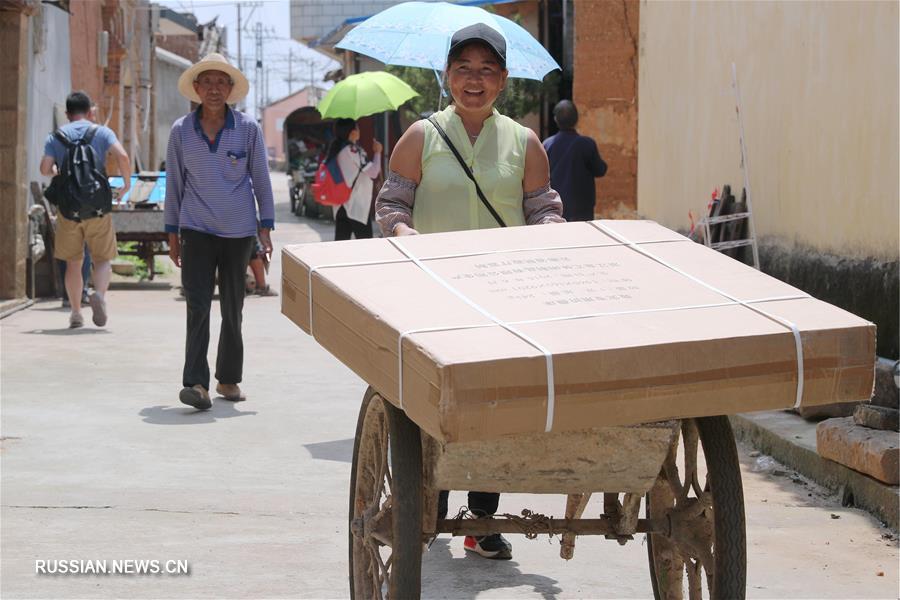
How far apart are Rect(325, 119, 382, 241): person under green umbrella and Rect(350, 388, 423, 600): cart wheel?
655 centimetres

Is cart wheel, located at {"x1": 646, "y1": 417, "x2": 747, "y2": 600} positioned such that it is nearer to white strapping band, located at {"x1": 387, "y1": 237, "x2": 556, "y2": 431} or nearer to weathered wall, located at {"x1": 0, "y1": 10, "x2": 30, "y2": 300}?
white strapping band, located at {"x1": 387, "y1": 237, "x2": 556, "y2": 431}

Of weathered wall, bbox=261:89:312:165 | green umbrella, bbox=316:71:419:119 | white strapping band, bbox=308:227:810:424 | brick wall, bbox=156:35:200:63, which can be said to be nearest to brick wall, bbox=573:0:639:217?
green umbrella, bbox=316:71:419:119

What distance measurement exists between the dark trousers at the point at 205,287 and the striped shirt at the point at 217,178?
0.09 m

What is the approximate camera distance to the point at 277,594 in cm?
452

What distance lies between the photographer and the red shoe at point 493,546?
16.4ft

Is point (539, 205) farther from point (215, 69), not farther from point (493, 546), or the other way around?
point (215, 69)

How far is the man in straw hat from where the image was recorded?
7.71m

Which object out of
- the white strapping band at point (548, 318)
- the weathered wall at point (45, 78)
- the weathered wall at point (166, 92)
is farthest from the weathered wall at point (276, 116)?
the white strapping band at point (548, 318)

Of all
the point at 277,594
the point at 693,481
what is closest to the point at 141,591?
the point at 277,594

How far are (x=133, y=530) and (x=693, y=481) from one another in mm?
2336

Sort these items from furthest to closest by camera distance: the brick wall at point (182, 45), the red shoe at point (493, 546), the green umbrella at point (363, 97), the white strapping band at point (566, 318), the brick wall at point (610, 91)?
the brick wall at point (182, 45) → the brick wall at point (610, 91) → the green umbrella at point (363, 97) → the red shoe at point (493, 546) → the white strapping band at point (566, 318)

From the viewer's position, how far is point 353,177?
426 inches

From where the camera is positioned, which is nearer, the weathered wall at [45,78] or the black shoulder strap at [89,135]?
the black shoulder strap at [89,135]

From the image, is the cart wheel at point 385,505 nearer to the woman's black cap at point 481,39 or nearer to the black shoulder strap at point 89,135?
the woman's black cap at point 481,39
